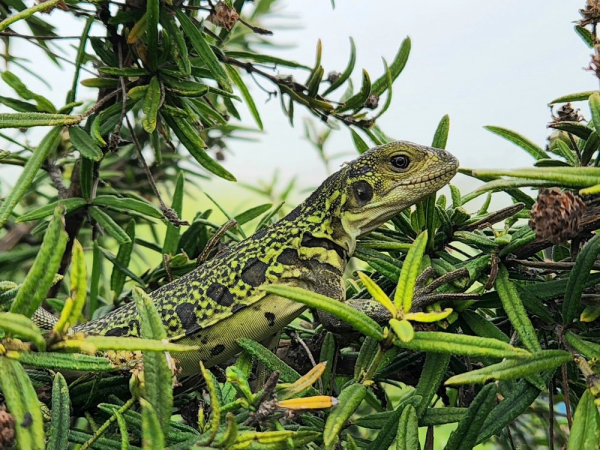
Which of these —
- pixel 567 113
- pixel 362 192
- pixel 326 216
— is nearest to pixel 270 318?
pixel 326 216

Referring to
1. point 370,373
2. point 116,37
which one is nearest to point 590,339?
point 370,373

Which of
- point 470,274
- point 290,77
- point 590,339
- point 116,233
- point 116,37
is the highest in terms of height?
point 116,37

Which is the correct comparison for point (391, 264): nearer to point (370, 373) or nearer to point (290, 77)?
point (370, 373)

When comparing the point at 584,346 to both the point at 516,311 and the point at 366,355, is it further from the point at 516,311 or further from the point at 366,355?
the point at 366,355

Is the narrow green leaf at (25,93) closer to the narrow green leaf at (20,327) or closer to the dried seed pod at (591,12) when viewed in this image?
the narrow green leaf at (20,327)

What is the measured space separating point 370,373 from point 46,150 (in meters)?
1.16

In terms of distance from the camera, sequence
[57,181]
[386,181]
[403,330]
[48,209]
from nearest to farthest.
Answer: [403,330] < [48,209] < [386,181] < [57,181]

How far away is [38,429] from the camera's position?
0.94 m

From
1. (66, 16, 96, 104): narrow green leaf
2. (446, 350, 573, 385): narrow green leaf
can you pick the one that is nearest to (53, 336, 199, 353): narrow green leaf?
(446, 350, 573, 385): narrow green leaf

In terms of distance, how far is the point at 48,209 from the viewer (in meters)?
2.13

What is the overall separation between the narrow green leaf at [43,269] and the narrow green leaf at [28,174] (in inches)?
21.9

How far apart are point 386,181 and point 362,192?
94mm

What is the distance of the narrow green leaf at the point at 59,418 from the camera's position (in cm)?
115

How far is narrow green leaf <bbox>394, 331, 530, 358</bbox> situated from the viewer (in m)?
1.07
